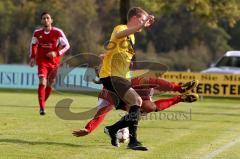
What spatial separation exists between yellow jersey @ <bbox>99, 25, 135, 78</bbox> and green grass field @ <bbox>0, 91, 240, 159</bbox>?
106cm

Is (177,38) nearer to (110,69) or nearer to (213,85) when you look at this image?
(213,85)

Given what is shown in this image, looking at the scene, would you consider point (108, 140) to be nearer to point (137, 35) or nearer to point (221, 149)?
point (221, 149)

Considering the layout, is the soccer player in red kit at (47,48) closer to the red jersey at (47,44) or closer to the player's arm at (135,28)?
the red jersey at (47,44)

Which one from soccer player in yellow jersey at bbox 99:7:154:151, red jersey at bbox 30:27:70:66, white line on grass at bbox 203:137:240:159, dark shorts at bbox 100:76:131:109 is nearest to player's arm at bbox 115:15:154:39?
soccer player in yellow jersey at bbox 99:7:154:151

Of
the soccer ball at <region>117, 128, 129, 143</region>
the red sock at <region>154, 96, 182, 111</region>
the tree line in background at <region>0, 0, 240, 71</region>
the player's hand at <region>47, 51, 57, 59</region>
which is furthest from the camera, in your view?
the tree line in background at <region>0, 0, 240, 71</region>

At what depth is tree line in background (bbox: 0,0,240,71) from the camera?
128 feet

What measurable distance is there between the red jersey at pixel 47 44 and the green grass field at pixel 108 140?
118cm

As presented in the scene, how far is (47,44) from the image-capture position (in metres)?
15.7

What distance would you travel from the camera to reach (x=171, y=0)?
3841 cm

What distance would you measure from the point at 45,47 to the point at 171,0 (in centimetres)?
2332

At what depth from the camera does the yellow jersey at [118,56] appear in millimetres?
10211

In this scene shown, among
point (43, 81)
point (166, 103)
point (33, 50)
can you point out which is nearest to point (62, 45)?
point (33, 50)

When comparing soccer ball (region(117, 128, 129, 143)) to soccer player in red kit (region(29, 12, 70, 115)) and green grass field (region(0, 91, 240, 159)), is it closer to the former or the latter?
green grass field (region(0, 91, 240, 159))

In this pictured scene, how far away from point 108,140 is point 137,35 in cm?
6312
